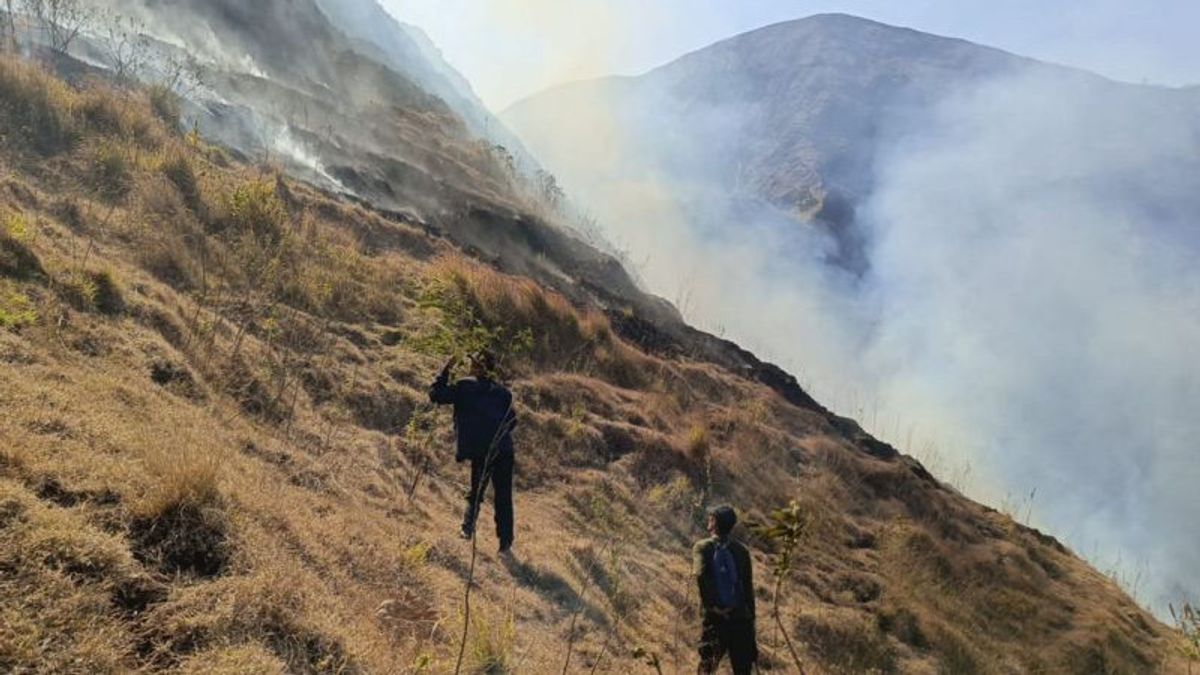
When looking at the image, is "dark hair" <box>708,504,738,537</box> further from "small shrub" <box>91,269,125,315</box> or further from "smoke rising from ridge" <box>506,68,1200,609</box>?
"smoke rising from ridge" <box>506,68,1200,609</box>

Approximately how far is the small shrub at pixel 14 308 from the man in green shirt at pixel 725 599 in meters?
4.44

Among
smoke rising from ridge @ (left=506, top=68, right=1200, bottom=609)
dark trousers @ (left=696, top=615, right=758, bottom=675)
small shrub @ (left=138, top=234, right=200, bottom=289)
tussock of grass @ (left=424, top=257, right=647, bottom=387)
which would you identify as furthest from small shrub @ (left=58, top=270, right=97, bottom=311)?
smoke rising from ridge @ (left=506, top=68, right=1200, bottom=609)

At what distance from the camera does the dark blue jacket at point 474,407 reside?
17.7 feet

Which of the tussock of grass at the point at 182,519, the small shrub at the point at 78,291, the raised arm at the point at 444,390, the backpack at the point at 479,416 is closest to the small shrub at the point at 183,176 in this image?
the small shrub at the point at 78,291

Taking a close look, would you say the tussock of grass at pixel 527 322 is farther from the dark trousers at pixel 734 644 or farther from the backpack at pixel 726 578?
the dark trousers at pixel 734 644

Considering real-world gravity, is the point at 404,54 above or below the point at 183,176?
above

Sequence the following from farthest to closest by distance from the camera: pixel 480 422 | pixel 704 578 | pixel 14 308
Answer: pixel 480 422
pixel 704 578
pixel 14 308

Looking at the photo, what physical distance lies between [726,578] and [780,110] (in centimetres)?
6159

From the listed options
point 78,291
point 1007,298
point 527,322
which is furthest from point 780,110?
point 78,291

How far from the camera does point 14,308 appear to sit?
15.2ft

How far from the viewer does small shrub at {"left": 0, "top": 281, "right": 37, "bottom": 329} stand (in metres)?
4.27

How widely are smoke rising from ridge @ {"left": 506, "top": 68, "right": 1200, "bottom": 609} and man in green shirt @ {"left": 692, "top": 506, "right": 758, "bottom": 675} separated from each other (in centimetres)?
1885

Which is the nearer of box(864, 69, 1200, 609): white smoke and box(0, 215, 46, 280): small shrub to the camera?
box(0, 215, 46, 280): small shrub

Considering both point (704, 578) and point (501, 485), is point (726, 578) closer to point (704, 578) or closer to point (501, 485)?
point (704, 578)
